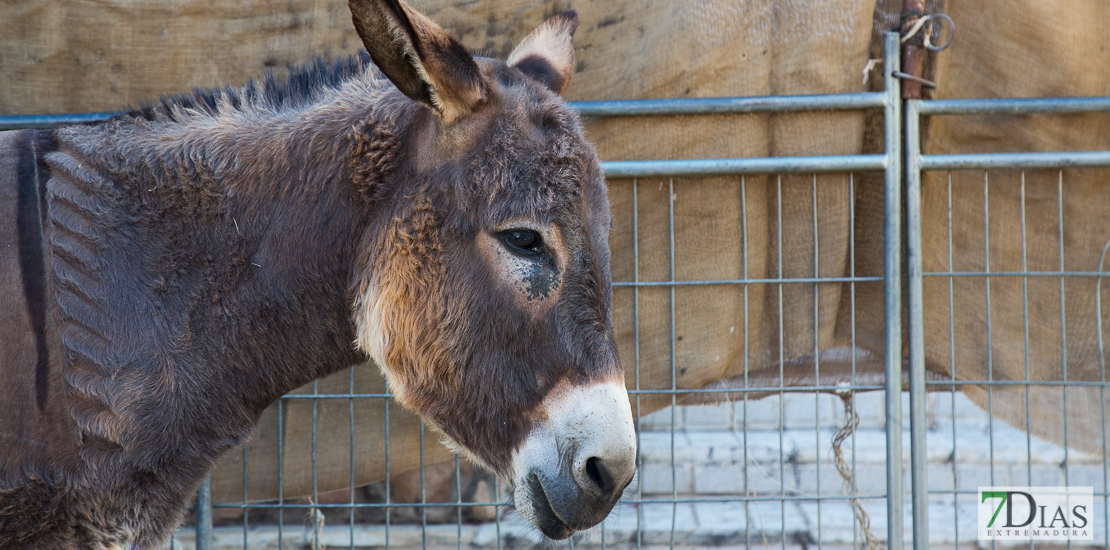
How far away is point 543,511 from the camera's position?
173 cm

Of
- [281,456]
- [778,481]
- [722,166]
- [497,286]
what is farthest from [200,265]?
[778,481]

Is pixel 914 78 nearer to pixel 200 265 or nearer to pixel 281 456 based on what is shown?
pixel 200 265

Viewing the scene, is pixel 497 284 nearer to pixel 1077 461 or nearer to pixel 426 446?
pixel 426 446

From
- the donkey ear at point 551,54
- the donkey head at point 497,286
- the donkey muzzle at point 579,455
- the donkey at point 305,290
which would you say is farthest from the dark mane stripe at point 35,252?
the donkey ear at point 551,54

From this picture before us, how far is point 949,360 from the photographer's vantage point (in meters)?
2.92

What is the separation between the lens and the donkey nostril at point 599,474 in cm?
165

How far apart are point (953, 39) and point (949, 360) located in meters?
1.29

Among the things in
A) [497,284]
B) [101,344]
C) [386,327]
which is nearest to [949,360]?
[497,284]

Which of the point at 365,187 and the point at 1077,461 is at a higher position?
the point at 365,187

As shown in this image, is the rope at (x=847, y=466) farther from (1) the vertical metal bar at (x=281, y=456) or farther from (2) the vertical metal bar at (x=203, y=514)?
(2) the vertical metal bar at (x=203, y=514)

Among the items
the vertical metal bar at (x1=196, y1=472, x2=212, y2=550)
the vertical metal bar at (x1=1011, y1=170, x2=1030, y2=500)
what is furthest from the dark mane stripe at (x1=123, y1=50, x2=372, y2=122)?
the vertical metal bar at (x1=1011, y1=170, x2=1030, y2=500)

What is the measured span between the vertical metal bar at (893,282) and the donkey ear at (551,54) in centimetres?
128

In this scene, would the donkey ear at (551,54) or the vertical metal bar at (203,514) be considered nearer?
the donkey ear at (551,54)

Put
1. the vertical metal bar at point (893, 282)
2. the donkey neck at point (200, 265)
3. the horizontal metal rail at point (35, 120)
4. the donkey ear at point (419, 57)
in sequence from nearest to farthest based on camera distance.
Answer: the donkey ear at point (419, 57) → the donkey neck at point (200, 265) → the horizontal metal rail at point (35, 120) → the vertical metal bar at point (893, 282)
